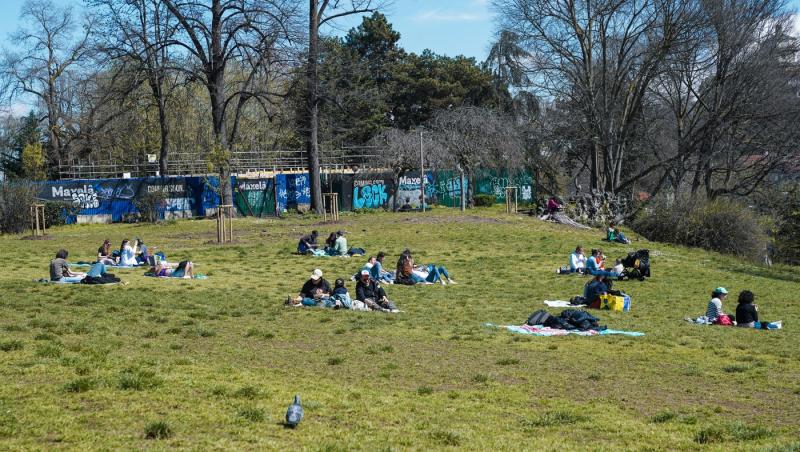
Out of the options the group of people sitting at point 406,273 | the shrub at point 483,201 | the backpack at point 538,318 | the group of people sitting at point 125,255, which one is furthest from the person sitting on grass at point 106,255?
the shrub at point 483,201

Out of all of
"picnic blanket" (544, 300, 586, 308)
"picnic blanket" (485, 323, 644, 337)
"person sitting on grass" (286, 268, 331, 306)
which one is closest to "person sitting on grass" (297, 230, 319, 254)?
"person sitting on grass" (286, 268, 331, 306)

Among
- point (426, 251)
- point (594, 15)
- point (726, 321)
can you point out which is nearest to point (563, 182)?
point (594, 15)

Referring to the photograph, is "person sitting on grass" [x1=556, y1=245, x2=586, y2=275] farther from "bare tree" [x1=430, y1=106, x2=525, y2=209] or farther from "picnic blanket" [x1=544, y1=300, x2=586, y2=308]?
"bare tree" [x1=430, y1=106, x2=525, y2=209]

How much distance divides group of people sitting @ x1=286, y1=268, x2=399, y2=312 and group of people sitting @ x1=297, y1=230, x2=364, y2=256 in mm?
10499

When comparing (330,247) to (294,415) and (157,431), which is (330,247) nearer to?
(294,415)

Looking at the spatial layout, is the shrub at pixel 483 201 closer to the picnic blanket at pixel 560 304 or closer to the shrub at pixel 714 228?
the shrub at pixel 714 228

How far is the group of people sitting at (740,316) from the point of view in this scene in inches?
749

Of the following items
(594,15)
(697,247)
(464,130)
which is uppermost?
(594,15)

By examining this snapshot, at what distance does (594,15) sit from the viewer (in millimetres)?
49938

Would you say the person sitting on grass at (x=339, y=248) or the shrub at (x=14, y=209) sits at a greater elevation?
the shrub at (x=14, y=209)

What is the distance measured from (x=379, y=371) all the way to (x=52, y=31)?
58.8 meters

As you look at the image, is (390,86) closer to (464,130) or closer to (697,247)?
(464,130)

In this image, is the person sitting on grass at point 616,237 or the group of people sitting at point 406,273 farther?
the person sitting on grass at point 616,237

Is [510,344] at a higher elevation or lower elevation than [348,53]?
lower
